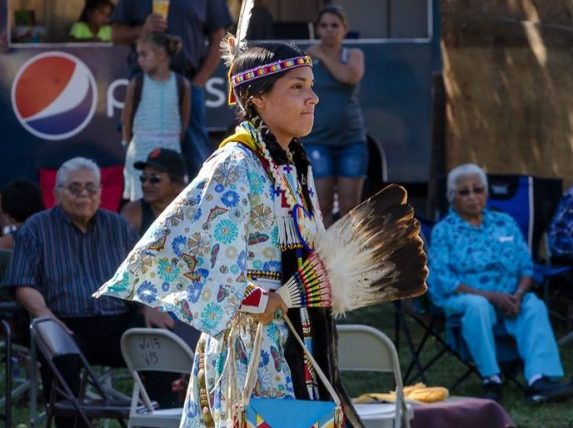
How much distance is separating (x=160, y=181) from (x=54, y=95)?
10.2ft

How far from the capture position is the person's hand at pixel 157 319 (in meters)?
7.10

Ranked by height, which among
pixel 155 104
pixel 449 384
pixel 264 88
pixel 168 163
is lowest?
pixel 449 384

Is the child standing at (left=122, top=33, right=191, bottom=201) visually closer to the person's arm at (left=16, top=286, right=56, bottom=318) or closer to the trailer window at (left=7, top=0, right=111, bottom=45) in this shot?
the person's arm at (left=16, top=286, right=56, bottom=318)

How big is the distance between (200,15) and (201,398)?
5.42 meters

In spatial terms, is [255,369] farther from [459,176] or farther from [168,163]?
[459,176]

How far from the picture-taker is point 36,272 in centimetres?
707

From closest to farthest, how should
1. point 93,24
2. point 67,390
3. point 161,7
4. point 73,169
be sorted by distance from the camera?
point 67,390 < point 73,169 < point 161,7 < point 93,24

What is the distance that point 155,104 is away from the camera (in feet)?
29.5

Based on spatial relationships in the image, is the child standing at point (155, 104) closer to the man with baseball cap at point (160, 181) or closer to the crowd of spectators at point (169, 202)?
the crowd of spectators at point (169, 202)

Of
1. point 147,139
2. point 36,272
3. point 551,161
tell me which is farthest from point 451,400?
point 551,161

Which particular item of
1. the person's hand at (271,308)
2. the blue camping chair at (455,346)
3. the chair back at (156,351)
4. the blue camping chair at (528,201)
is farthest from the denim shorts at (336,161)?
the person's hand at (271,308)

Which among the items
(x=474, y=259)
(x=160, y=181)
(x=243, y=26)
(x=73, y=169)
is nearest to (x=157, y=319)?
(x=73, y=169)

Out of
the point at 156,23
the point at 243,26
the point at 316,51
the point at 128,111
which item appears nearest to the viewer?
the point at 243,26

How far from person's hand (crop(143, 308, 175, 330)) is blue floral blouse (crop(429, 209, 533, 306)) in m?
1.62
